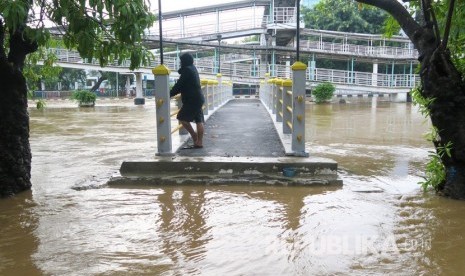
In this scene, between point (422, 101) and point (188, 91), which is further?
point (188, 91)

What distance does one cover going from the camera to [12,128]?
5387 mm

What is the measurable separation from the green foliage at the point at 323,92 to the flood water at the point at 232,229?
22508mm

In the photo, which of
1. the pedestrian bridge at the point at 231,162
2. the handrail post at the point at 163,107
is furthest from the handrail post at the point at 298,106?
the handrail post at the point at 163,107

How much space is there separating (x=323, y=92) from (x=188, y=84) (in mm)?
23435

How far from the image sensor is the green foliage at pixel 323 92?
2902 cm

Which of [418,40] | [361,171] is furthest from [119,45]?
[361,171]

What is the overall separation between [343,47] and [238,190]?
29824 mm

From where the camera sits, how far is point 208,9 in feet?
119

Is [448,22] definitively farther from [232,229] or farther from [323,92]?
[323,92]

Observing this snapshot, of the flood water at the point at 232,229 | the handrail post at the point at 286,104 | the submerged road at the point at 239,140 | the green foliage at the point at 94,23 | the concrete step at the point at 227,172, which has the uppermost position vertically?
the green foliage at the point at 94,23

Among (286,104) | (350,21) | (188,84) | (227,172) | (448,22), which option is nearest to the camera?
(448,22)

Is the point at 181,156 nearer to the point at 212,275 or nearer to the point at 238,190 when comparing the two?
the point at 238,190

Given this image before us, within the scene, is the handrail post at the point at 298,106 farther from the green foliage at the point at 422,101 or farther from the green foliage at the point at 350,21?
the green foliage at the point at 350,21

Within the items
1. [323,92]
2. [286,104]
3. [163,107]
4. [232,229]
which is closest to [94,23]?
[232,229]
